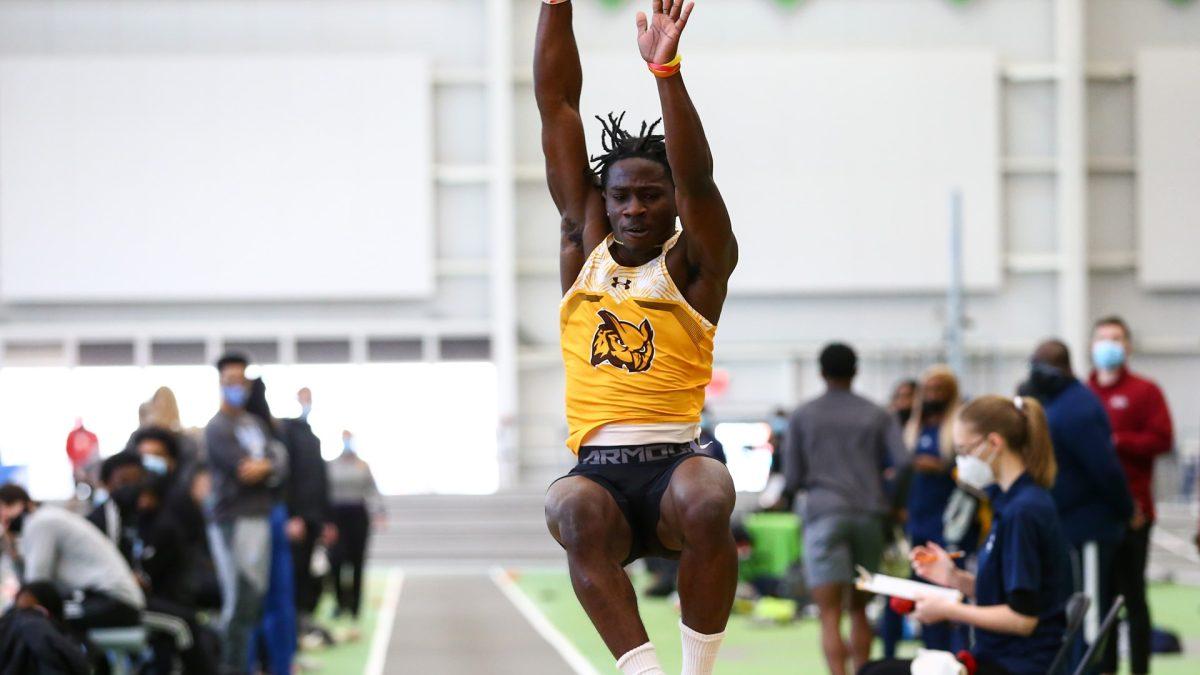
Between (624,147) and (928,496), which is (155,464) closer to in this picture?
(928,496)

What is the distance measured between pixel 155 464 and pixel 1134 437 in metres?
4.81

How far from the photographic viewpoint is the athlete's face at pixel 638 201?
3494 millimetres

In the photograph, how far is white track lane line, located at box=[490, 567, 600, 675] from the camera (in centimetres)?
1026

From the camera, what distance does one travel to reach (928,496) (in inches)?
329

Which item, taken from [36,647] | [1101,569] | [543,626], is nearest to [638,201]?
[36,647]

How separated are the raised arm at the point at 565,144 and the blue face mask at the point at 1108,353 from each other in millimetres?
5020

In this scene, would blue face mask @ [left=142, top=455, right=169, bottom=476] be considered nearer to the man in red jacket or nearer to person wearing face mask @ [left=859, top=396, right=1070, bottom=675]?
person wearing face mask @ [left=859, top=396, right=1070, bottom=675]

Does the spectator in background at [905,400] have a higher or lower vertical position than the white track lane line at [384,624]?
higher

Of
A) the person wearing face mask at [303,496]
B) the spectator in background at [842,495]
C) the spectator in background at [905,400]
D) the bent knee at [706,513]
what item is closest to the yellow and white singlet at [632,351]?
the bent knee at [706,513]

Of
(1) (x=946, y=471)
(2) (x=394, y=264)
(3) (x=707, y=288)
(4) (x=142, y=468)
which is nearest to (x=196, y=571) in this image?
(4) (x=142, y=468)

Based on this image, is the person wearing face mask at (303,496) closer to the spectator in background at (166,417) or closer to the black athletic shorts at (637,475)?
the spectator in background at (166,417)

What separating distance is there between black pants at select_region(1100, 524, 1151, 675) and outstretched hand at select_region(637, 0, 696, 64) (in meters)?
5.05

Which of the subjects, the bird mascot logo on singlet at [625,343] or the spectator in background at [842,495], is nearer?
the bird mascot logo on singlet at [625,343]

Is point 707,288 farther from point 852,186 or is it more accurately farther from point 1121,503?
point 852,186
